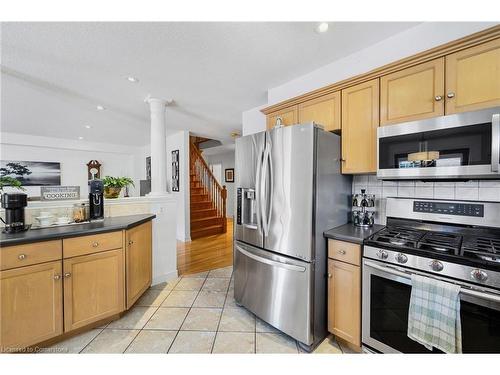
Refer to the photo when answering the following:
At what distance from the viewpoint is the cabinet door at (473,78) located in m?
1.24

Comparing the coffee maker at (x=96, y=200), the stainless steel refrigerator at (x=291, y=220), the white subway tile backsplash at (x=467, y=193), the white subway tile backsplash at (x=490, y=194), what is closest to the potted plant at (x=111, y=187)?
the coffee maker at (x=96, y=200)

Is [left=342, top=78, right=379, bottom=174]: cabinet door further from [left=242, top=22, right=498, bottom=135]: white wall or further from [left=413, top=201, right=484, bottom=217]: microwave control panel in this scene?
[left=413, top=201, right=484, bottom=217]: microwave control panel

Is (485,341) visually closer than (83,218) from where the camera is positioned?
Yes

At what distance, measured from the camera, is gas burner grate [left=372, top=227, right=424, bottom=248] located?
136 centimetres

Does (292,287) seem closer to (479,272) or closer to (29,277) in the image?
(479,272)

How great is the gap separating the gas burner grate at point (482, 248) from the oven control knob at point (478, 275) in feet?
0.23

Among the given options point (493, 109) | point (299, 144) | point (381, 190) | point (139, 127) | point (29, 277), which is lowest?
point (29, 277)

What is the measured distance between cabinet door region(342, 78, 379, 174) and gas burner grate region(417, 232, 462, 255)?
61cm

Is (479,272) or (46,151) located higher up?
(46,151)

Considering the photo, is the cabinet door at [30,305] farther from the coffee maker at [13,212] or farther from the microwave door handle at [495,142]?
the microwave door handle at [495,142]

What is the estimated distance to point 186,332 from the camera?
1.79m

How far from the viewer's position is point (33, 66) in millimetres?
2100
